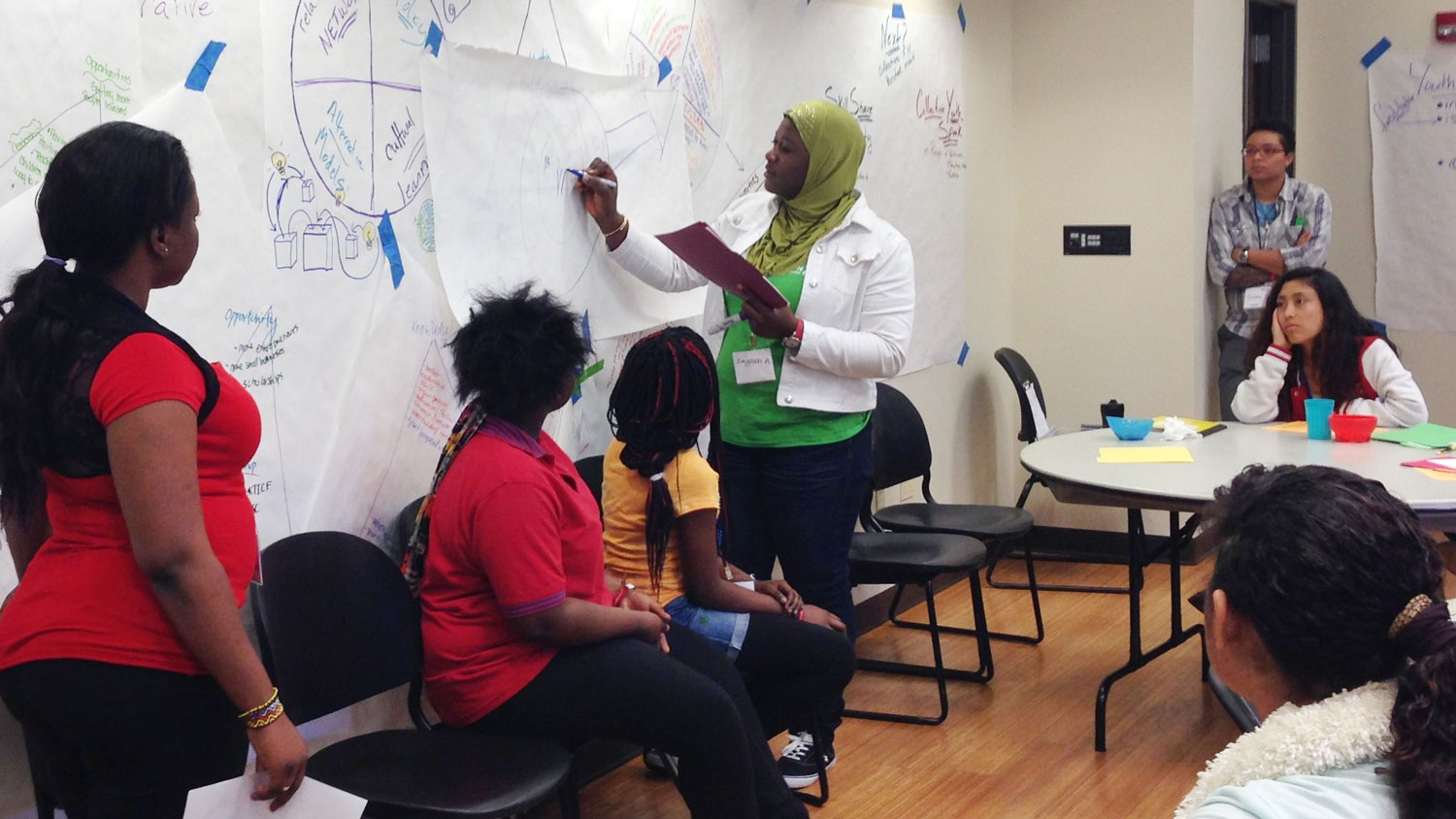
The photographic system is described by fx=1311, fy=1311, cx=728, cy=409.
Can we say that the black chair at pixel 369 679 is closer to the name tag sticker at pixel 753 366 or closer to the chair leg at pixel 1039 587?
the name tag sticker at pixel 753 366

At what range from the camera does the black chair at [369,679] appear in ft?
6.46

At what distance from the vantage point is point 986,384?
5016 millimetres

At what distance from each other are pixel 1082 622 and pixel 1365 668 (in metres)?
3.27

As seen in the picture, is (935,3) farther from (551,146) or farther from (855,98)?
(551,146)

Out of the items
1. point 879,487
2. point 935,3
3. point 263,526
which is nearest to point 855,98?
point 935,3

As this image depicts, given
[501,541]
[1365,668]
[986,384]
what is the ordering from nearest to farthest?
[1365,668] < [501,541] < [986,384]

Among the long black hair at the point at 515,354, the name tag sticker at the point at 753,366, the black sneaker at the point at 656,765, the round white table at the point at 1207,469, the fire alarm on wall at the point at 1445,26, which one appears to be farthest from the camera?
the fire alarm on wall at the point at 1445,26

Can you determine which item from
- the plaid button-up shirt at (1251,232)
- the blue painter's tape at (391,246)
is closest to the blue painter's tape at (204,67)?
the blue painter's tape at (391,246)

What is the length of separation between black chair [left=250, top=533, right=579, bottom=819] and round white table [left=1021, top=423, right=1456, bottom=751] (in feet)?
4.88

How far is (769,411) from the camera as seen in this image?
3.05m

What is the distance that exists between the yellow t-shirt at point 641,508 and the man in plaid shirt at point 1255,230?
3.12 m

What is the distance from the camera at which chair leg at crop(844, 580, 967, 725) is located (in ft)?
11.5

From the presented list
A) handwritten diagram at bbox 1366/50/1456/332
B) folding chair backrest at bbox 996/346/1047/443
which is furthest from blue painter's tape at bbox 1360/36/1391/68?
folding chair backrest at bbox 996/346/1047/443

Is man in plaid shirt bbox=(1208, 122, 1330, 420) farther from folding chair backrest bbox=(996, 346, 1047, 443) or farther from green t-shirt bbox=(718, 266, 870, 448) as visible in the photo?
green t-shirt bbox=(718, 266, 870, 448)
